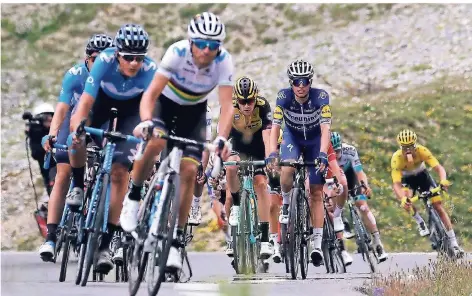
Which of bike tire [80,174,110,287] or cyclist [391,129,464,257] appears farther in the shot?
cyclist [391,129,464,257]

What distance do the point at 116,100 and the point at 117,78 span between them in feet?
0.84

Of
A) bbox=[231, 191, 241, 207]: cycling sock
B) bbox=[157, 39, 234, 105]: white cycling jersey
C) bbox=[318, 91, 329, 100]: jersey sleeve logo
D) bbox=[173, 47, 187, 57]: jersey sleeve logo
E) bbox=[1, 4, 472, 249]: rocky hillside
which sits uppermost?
bbox=[1, 4, 472, 249]: rocky hillside

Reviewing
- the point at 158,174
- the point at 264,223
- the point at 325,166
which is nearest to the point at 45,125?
the point at 264,223

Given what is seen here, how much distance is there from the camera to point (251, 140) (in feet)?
46.7

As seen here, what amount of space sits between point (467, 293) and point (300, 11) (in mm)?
50138

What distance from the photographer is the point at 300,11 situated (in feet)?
194

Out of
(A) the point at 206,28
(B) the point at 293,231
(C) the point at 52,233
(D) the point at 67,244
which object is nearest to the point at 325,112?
(B) the point at 293,231

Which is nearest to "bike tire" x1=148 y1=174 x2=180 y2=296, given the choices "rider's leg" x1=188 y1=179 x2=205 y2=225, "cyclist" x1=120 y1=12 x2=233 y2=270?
"cyclist" x1=120 y1=12 x2=233 y2=270

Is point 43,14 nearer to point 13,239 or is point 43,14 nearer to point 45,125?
point 13,239

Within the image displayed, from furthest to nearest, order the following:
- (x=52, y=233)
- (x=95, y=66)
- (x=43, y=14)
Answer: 1. (x=43, y=14)
2. (x=52, y=233)
3. (x=95, y=66)

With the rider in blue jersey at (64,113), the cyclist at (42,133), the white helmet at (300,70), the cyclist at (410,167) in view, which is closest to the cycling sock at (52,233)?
the rider in blue jersey at (64,113)

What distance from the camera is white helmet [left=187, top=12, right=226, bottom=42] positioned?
9031mm

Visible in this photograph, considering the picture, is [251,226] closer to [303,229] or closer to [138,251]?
[303,229]

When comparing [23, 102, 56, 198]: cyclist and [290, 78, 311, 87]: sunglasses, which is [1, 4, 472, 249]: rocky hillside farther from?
Answer: [290, 78, 311, 87]: sunglasses
